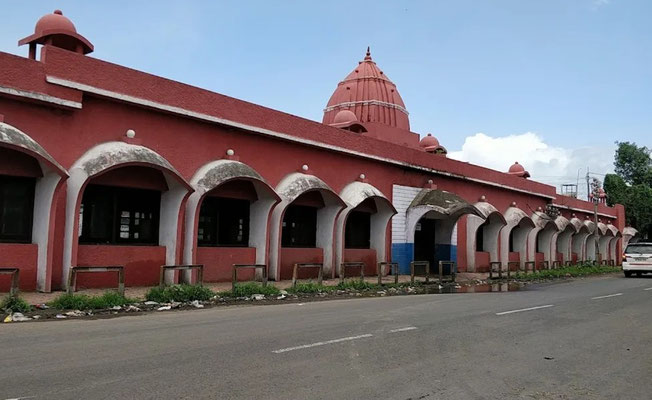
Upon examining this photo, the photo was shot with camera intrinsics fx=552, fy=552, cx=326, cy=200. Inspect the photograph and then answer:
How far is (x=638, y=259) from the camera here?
2747cm

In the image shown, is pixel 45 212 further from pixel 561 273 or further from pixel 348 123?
pixel 561 273

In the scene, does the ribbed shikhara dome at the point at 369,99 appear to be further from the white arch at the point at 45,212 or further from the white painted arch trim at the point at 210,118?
the white arch at the point at 45,212

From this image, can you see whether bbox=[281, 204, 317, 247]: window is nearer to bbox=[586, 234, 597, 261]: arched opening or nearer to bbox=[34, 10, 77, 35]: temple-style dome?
bbox=[34, 10, 77, 35]: temple-style dome

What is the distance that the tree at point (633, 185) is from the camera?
177 ft

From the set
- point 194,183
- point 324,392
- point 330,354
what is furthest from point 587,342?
point 194,183

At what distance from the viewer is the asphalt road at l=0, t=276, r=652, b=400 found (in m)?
5.30

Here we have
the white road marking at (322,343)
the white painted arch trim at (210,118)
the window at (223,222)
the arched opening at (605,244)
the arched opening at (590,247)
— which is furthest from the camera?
the arched opening at (605,244)

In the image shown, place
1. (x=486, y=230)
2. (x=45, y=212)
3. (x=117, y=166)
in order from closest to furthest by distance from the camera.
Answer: (x=45, y=212)
(x=117, y=166)
(x=486, y=230)

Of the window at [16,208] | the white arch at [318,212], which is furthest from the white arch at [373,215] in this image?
the window at [16,208]

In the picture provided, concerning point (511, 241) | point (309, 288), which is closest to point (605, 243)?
point (511, 241)

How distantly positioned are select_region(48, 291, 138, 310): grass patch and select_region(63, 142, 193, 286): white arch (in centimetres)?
213

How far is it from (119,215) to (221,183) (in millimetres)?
2806

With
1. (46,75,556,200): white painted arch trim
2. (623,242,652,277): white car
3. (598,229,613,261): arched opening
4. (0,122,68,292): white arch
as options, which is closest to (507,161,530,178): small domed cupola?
(623,242,652,277): white car

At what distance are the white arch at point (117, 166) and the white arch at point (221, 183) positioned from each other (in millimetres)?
464
